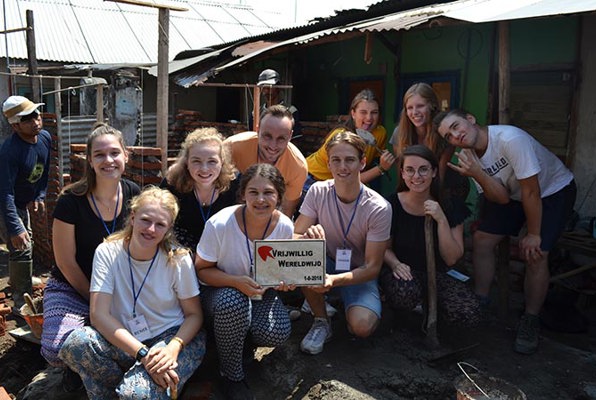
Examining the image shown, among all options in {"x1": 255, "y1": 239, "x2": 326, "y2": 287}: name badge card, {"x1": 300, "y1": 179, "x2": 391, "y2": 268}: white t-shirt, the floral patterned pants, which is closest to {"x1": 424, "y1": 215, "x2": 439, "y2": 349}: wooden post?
{"x1": 300, "y1": 179, "x2": 391, "y2": 268}: white t-shirt

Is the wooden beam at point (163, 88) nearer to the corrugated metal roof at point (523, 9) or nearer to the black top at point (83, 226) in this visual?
the black top at point (83, 226)

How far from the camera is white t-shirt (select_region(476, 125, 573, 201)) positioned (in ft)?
11.0

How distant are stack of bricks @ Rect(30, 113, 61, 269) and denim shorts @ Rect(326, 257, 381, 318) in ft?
13.3

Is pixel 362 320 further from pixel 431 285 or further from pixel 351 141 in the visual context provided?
pixel 351 141

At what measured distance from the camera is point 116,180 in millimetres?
3184

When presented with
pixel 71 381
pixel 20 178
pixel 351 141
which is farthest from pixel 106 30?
pixel 71 381

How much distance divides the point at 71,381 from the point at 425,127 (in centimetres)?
302

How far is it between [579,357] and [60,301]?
340 centimetres

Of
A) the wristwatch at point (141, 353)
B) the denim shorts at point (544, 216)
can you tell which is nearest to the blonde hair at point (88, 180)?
the wristwatch at point (141, 353)

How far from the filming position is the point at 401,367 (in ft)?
10.7

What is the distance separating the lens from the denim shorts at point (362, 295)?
328cm

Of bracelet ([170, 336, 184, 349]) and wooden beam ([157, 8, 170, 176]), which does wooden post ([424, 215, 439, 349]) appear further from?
wooden beam ([157, 8, 170, 176])

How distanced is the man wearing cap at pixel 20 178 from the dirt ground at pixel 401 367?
1331 mm

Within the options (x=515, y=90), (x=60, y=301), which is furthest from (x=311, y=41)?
(x=60, y=301)
